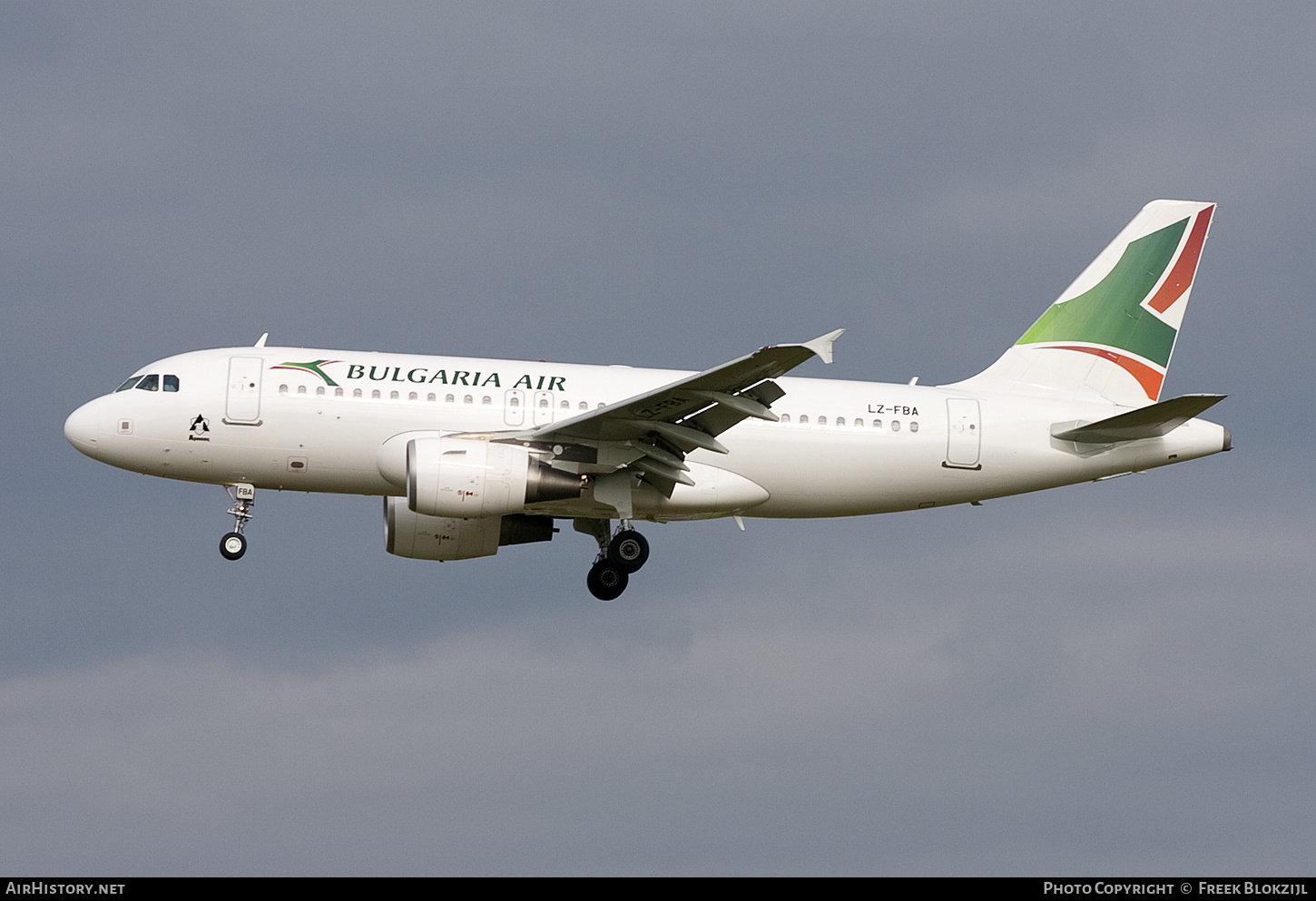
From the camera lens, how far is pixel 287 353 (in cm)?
3672

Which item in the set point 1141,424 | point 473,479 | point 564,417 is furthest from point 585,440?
point 1141,424

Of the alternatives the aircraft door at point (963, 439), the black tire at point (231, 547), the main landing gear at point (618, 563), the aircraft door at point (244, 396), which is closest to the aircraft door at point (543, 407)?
the main landing gear at point (618, 563)

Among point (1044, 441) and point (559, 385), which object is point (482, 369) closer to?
point (559, 385)

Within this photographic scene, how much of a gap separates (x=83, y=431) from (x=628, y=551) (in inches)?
431

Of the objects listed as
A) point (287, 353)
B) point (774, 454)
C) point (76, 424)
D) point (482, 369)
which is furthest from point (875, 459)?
point (76, 424)

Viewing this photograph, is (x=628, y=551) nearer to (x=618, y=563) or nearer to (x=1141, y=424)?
(x=618, y=563)

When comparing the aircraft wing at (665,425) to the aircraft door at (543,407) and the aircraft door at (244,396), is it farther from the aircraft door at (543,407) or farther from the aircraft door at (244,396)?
the aircraft door at (244,396)

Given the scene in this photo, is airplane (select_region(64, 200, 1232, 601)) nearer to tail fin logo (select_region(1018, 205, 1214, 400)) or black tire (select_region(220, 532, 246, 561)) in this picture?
black tire (select_region(220, 532, 246, 561))

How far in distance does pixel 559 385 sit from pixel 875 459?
648 centimetres

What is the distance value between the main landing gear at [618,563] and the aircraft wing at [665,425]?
1.62 meters

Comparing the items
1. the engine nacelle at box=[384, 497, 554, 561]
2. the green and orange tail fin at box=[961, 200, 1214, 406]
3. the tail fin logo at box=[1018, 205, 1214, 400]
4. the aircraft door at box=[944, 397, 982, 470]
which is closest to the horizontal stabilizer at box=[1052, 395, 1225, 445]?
the aircraft door at box=[944, 397, 982, 470]

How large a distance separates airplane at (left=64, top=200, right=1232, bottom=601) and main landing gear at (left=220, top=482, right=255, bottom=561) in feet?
0.12

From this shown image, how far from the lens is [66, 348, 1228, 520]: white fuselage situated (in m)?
35.9
